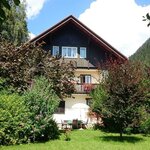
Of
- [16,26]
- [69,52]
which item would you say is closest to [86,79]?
[69,52]

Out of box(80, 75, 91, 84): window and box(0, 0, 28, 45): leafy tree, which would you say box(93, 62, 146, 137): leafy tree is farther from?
box(0, 0, 28, 45): leafy tree

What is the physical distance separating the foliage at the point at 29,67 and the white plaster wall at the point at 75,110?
8050 mm

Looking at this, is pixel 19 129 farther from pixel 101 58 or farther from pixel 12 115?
pixel 101 58

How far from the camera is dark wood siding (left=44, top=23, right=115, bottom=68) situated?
38.1 metres

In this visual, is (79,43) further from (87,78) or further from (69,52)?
(87,78)

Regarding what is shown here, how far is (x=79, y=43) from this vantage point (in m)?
38.5

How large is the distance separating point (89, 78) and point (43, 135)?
16874 mm

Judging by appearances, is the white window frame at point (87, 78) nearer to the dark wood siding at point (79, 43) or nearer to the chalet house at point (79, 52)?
the chalet house at point (79, 52)

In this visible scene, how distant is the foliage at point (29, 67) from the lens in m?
25.5

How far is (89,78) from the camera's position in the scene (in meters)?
39.2

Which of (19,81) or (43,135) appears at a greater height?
(19,81)

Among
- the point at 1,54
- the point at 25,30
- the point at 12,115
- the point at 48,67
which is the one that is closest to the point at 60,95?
the point at 48,67

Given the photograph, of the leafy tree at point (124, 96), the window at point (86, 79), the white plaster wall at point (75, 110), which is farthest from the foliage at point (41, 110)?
the window at point (86, 79)

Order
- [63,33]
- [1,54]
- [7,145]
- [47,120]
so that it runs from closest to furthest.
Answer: [7,145]
[47,120]
[1,54]
[63,33]
